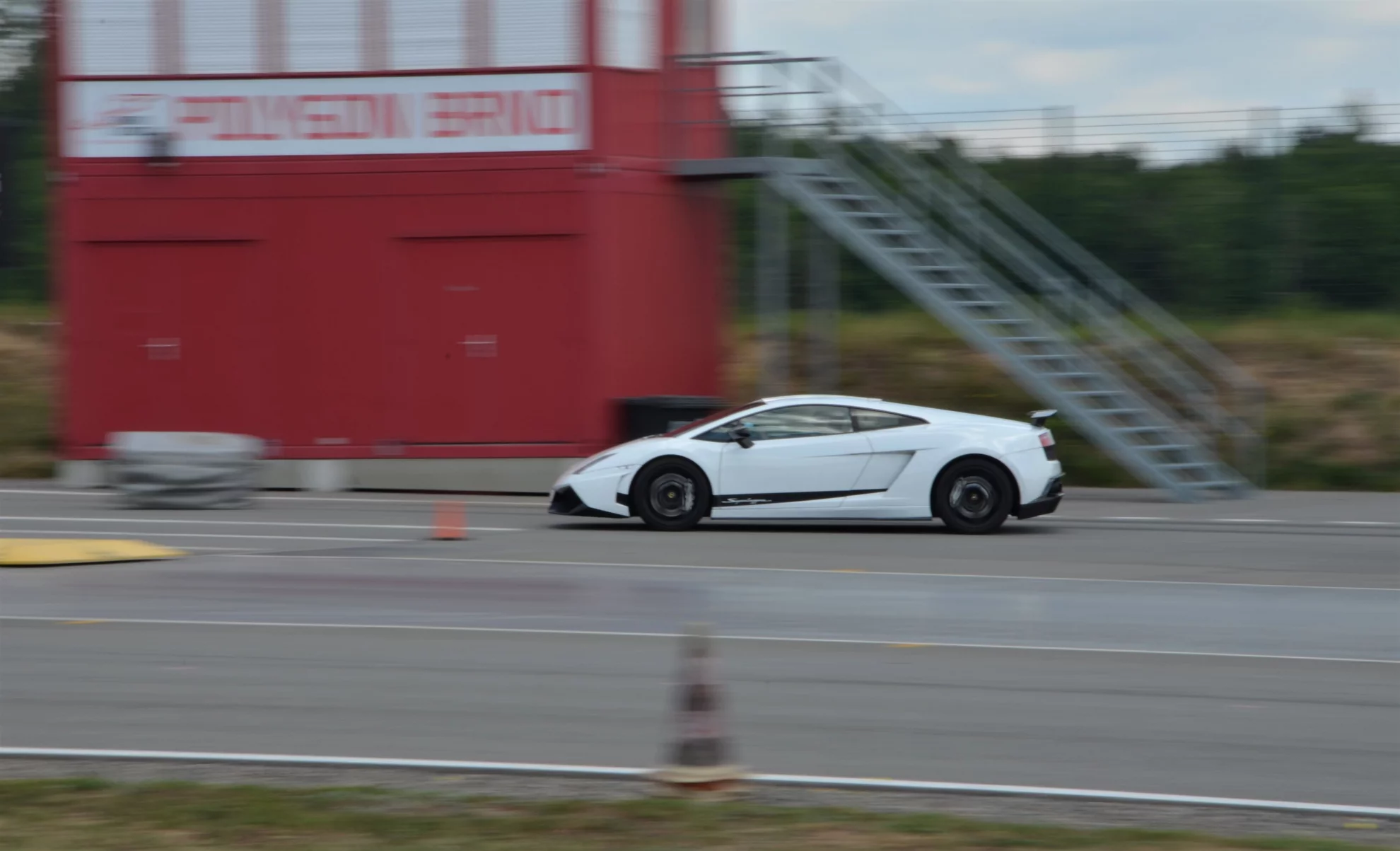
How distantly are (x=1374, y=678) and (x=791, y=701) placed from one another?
298 centimetres

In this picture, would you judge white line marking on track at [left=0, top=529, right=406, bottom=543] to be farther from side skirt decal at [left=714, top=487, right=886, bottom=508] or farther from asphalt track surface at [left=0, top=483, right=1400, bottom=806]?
side skirt decal at [left=714, top=487, right=886, bottom=508]

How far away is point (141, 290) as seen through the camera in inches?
778

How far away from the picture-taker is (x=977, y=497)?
14.5 metres

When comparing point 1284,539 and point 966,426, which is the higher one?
point 966,426

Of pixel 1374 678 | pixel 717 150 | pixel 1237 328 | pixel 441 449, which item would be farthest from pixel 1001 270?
pixel 1374 678

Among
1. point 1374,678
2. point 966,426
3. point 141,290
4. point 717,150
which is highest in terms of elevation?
point 717,150

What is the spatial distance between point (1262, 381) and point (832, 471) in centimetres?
1078

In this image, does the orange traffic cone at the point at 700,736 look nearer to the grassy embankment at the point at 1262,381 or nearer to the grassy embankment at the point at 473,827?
the grassy embankment at the point at 473,827

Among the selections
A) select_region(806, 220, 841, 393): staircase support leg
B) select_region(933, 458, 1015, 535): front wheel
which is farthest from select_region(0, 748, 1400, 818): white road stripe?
select_region(806, 220, 841, 393): staircase support leg

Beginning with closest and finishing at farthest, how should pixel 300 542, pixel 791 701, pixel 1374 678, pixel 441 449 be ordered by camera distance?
pixel 791 701
pixel 1374 678
pixel 300 542
pixel 441 449

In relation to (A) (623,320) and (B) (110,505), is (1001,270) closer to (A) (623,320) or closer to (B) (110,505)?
(A) (623,320)

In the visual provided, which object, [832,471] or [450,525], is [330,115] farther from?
[832,471]

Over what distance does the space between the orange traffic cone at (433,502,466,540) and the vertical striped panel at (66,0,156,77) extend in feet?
24.8

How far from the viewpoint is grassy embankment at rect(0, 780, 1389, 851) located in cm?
515
